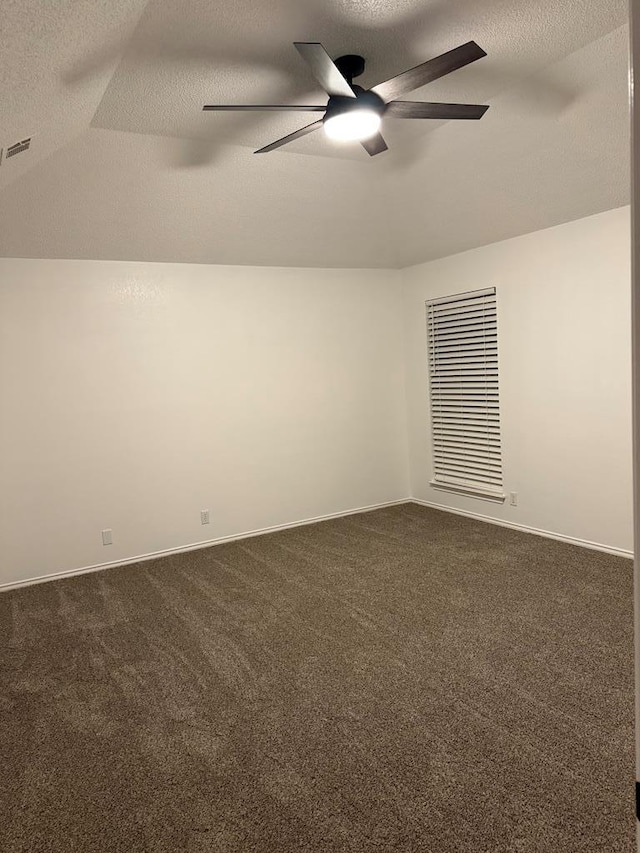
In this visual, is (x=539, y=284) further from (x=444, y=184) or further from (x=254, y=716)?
(x=254, y=716)

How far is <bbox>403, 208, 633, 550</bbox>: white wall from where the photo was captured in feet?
14.4

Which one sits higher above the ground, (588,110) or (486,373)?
(588,110)

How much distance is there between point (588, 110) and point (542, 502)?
2.93 meters

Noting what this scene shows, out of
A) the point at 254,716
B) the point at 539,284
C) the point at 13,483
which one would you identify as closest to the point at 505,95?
the point at 539,284

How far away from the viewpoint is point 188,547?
5.30 meters

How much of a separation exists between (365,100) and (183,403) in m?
3.10

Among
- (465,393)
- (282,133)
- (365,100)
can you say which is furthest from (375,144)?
(465,393)

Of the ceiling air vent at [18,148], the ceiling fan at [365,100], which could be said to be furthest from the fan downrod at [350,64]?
the ceiling air vent at [18,148]

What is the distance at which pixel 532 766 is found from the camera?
2279mm

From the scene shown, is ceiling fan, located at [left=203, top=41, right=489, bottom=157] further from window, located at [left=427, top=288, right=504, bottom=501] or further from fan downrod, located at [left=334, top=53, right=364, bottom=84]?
window, located at [left=427, top=288, right=504, bottom=501]

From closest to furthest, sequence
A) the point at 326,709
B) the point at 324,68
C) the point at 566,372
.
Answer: the point at 324,68 → the point at 326,709 → the point at 566,372

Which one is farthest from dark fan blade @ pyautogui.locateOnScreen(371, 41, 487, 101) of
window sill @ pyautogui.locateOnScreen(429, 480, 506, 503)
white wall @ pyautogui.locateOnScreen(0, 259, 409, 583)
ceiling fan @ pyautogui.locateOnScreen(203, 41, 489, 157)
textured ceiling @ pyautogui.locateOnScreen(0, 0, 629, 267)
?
window sill @ pyautogui.locateOnScreen(429, 480, 506, 503)

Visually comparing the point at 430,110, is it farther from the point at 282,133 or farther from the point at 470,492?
the point at 470,492

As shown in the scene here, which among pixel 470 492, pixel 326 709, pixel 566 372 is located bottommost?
pixel 326 709
